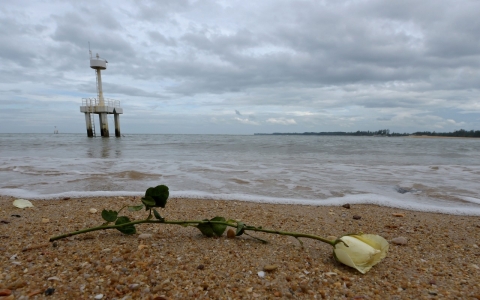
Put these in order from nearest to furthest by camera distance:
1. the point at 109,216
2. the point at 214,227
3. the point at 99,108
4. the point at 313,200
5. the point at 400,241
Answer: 1. the point at 109,216
2. the point at 214,227
3. the point at 400,241
4. the point at 313,200
5. the point at 99,108

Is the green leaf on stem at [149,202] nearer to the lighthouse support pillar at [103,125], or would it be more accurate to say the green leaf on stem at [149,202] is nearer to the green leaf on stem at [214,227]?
the green leaf on stem at [214,227]

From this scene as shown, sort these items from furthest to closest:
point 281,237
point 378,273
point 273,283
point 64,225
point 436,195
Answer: point 436,195 → point 64,225 → point 281,237 → point 378,273 → point 273,283

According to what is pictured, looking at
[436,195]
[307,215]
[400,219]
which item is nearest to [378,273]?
[307,215]

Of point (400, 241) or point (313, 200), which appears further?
point (313, 200)

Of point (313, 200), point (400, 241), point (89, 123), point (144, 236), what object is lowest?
point (313, 200)

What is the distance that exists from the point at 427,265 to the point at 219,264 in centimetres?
128

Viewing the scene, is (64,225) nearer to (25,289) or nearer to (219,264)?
(25,289)

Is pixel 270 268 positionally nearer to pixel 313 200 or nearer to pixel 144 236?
pixel 144 236

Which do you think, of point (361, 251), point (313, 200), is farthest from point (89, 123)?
A: point (361, 251)

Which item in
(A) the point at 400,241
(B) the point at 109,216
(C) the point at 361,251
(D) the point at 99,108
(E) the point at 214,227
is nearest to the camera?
(C) the point at 361,251

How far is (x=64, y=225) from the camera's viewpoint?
217 cm

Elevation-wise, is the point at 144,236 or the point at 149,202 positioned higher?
the point at 149,202

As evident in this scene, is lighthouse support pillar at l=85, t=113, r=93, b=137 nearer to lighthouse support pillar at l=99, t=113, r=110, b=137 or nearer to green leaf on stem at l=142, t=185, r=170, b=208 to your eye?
lighthouse support pillar at l=99, t=113, r=110, b=137

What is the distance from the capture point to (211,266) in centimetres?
145
